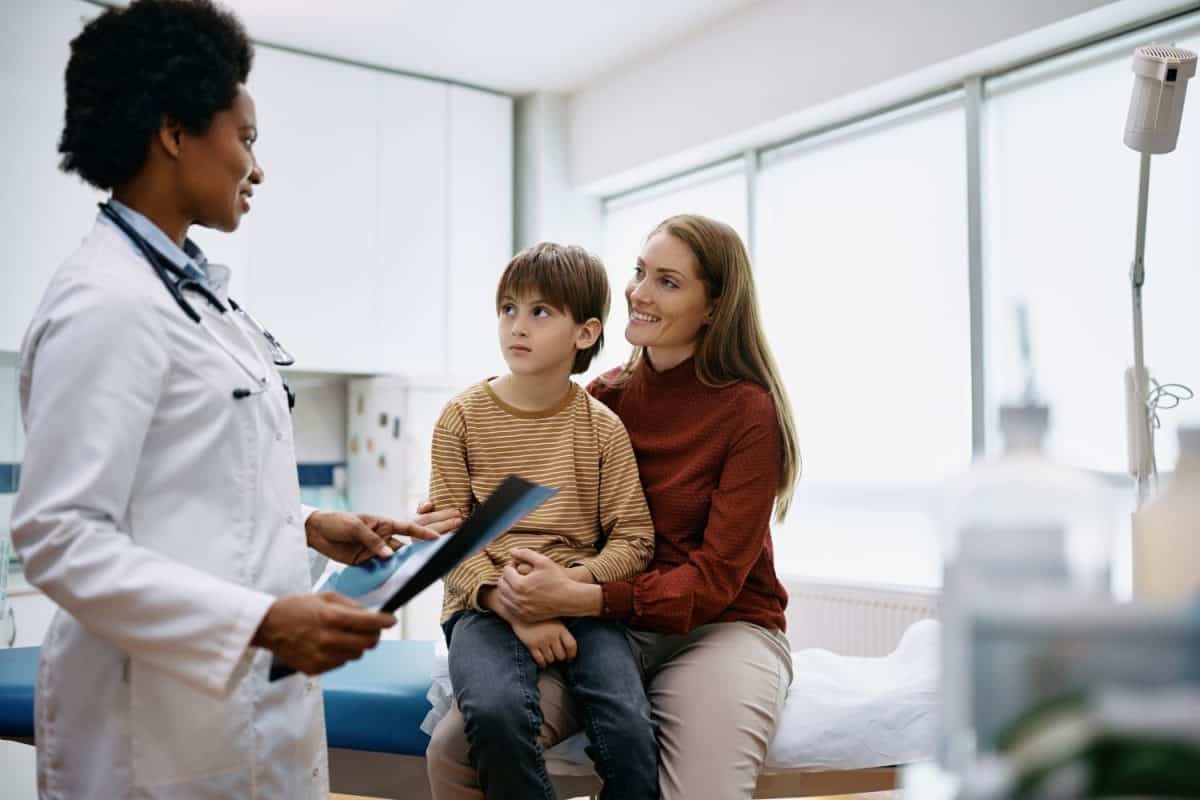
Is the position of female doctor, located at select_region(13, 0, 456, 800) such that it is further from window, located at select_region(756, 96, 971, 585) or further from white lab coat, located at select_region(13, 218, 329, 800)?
window, located at select_region(756, 96, 971, 585)

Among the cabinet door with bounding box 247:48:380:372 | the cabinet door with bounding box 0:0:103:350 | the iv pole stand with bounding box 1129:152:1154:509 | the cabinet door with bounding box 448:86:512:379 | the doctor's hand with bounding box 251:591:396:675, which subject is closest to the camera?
the doctor's hand with bounding box 251:591:396:675

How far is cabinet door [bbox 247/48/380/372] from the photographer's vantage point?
13.4ft

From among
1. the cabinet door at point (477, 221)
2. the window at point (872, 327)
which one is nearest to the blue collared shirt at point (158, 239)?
the window at point (872, 327)

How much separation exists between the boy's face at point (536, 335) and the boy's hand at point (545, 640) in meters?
0.41

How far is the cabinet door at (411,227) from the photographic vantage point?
4.43m

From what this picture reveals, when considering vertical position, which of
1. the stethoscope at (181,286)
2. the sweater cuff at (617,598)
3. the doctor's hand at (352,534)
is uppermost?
the stethoscope at (181,286)

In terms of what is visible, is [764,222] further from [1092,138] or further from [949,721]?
[949,721]

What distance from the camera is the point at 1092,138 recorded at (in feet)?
10.1

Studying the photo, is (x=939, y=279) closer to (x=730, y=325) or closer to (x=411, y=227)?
(x=730, y=325)

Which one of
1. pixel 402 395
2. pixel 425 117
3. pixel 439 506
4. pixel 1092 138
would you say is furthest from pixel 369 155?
pixel 439 506

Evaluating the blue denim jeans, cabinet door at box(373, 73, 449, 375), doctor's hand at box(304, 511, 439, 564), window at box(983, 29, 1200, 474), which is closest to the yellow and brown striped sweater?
the blue denim jeans

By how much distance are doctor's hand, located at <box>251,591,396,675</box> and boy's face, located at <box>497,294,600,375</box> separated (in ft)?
2.54

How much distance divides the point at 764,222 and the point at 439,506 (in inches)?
111

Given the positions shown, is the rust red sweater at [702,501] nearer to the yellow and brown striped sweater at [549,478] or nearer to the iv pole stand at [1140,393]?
the yellow and brown striped sweater at [549,478]
